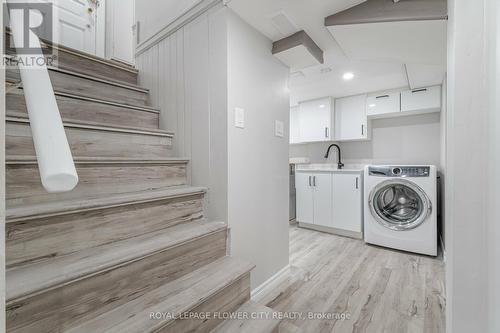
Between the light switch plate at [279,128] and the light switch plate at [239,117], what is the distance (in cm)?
41

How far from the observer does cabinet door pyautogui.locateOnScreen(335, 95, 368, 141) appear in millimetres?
3293

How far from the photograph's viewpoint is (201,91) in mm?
1620

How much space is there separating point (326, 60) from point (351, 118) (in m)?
1.50

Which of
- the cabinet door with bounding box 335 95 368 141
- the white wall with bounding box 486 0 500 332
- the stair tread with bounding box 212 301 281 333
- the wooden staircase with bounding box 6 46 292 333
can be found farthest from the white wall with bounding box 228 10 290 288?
the cabinet door with bounding box 335 95 368 141

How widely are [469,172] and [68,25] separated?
13.0ft

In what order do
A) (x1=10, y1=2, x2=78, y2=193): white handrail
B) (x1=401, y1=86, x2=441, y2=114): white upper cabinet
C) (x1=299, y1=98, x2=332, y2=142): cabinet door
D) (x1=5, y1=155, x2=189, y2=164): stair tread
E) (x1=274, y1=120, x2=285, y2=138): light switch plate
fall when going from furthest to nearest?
(x1=299, y1=98, x2=332, y2=142): cabinet door → (x1=401, y1=86, x2=441, y2=114): white upper cabinet → (x1=274, y1=120, x2=285, y2=138): light switch plate → (x1=5, y1=155, x2=189, y2=164): stair tread → (x1=10, y1=2, x2=78, y2=193): white handrail

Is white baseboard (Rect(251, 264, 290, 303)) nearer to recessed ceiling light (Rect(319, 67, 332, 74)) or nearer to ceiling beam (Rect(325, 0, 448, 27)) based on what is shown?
ceiling beam (Rect(325, 0, 448, 27))

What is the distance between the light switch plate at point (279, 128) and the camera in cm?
189

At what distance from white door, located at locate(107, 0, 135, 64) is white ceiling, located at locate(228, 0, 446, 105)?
238cm

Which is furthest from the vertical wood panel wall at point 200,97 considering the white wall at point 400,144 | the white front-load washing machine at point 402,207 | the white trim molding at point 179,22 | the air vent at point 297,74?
the white wall at point 400,144

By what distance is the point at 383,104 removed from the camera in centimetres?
310

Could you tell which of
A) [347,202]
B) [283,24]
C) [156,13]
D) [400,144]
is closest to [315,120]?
[400,144]

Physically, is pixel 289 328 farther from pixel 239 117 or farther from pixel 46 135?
pixel 46 135

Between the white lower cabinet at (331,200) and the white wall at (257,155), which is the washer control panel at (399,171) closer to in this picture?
the white lower cabinet at (331,200)
